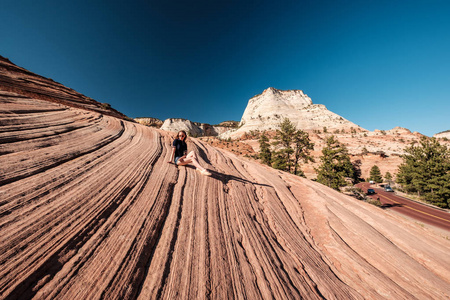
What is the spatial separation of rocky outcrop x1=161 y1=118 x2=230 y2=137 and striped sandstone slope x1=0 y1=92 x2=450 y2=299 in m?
82.7

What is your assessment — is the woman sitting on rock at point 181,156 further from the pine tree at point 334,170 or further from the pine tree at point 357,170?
the pine tree at point 357,170

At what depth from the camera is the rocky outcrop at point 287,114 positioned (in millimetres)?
90188

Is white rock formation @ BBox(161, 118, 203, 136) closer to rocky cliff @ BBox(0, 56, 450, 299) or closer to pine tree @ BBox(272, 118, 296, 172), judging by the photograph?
pine tree @ BBox(272, 118, 296, 172)

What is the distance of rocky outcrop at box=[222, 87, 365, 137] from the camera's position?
296ft

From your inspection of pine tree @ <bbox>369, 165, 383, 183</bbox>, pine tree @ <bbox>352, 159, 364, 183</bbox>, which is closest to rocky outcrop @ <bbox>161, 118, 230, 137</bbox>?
pine tree @ <bbox>352, 159, 364, 183</bbox>

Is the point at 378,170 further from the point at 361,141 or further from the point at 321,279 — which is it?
the point at 321,279

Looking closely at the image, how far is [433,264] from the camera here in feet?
14.3

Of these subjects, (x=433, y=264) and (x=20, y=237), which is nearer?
(x=20, y=237)

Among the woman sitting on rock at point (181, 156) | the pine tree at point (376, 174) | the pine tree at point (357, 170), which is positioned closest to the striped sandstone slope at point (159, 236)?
the woman sitting on rock at point (181, 156)

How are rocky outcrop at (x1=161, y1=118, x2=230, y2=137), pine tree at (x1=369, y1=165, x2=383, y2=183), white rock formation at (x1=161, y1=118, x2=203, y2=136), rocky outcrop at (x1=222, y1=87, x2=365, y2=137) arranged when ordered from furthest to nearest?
A: 1. rocky outcrop at (x1=161, y1=118, x2=230, y2=137)
2. white rock formation at (x1=161, y1=118, x2=203, y2=136)
3. rocky outcrop at (x1=222, y1=87, x2=365, y2=137)
4. pine tree at (x1=369, y1=165, x2=383, y2=183)

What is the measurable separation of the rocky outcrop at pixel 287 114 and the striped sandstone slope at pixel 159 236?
84944mm

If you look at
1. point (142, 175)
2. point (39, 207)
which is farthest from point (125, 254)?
point (142, 175)

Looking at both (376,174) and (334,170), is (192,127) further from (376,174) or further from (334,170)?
(334,170)

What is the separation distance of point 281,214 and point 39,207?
5.51 m
